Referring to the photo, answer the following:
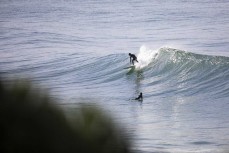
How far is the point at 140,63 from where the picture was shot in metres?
29.8

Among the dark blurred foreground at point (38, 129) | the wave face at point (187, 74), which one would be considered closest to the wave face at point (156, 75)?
the wave face at point (187, 74)

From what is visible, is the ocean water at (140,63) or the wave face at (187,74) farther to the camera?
the wave face at (187,74)

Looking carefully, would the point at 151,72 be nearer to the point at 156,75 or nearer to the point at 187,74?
the point at 156,75

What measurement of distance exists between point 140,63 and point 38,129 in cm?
2650

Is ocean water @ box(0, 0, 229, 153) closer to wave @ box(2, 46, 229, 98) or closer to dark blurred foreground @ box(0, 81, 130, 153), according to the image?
wave @ box(2, 46, 229, 98)

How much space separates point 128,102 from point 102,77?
→ 7.08 metres

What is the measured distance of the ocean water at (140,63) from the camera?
614 inches

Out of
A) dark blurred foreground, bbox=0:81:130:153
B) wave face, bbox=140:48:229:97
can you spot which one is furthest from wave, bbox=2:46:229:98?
dark blurred foreground, bbox=0:81:130:153

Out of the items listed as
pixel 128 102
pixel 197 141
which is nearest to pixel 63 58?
pixel 128 102

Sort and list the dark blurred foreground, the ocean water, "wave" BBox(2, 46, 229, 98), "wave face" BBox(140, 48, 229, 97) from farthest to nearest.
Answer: "wave" BBox(2, 46, 229, 98) → "wave face" BBox(140, 48, 229, 97) → the ocean water → the dark blurred foreground

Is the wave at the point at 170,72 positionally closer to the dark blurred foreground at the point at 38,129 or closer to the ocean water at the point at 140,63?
the ocean water at the point at 140,63

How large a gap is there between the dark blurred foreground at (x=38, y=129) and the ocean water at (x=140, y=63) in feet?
1.77

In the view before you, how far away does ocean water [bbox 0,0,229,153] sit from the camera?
15586mm

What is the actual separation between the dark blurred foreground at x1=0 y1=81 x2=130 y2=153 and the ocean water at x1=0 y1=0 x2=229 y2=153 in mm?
539
